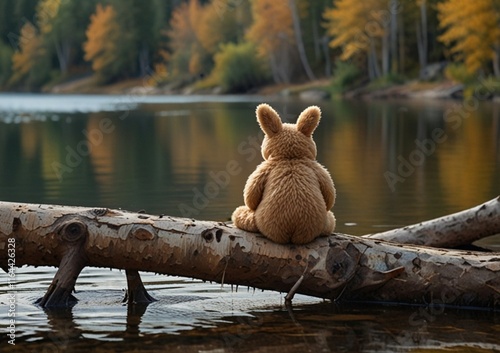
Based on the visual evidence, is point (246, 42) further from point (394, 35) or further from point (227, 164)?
point (227, 164)

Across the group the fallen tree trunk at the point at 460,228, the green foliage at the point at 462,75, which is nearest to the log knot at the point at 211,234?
the fallen tree trunk at the point at 460,228

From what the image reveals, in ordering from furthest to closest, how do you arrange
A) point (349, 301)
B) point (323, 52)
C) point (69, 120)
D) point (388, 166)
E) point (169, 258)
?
point (323, 52) < point (69, 120) < point (388, 166) < point (349, 301) < point (169, 258)

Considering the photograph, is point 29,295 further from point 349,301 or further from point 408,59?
point 408,59

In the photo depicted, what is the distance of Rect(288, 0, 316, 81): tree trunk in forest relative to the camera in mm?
83188

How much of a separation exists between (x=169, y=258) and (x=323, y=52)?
279ft

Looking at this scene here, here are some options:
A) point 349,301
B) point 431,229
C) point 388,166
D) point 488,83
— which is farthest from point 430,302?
point 488,83

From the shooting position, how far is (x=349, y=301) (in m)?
8.45

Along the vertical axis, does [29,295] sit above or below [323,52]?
below

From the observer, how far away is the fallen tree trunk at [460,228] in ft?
31.2

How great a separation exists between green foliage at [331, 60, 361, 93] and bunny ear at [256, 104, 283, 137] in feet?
224

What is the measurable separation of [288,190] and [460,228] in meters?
2.27

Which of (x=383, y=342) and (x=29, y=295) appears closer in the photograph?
(x=383, y=342)

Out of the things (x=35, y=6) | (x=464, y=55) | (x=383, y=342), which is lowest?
(x=383, y=342)

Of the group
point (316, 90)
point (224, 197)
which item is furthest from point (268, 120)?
point (316, 90)
